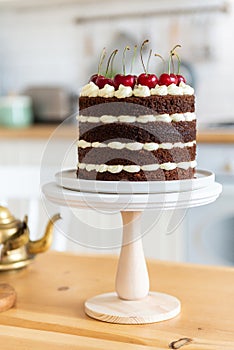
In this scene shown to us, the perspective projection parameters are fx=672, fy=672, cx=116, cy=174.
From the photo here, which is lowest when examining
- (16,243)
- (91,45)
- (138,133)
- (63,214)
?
(63,214)

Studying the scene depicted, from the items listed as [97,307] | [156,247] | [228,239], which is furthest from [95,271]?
[228,239]

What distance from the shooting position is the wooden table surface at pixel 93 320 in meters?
1.18

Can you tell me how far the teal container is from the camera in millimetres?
3941

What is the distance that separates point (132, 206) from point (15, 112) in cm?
285

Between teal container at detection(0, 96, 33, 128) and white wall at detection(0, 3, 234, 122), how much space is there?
11.9 inches

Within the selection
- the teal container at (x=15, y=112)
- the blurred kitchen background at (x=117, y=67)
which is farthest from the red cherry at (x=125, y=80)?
the teal container at (x=15, y=112)

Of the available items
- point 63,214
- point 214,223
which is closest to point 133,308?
point 63,214

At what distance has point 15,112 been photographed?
395 cm

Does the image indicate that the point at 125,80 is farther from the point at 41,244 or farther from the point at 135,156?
the point at 41,244

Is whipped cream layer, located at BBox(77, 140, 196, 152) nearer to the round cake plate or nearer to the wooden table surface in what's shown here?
Answer: the round cake plate

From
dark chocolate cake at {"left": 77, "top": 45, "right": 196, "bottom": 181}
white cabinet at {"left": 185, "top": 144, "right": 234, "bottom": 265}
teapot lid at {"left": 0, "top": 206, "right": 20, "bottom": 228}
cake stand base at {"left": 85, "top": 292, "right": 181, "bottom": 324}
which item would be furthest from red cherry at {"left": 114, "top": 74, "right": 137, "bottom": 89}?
white cabinet at {"left": 185, "top": 144, "right": 234, "bottom": 265}

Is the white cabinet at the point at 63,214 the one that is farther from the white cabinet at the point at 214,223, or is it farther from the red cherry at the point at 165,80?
the red cherry at the point at 165,80

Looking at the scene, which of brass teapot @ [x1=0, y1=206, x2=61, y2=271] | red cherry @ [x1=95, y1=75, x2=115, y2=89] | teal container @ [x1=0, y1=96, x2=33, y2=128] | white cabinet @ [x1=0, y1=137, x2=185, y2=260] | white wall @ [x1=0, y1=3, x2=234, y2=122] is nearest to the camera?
red cherry @ [x1=95, y1=75, x2=115, y2=89]

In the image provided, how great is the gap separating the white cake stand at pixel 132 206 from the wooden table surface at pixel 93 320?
1.3 inches
